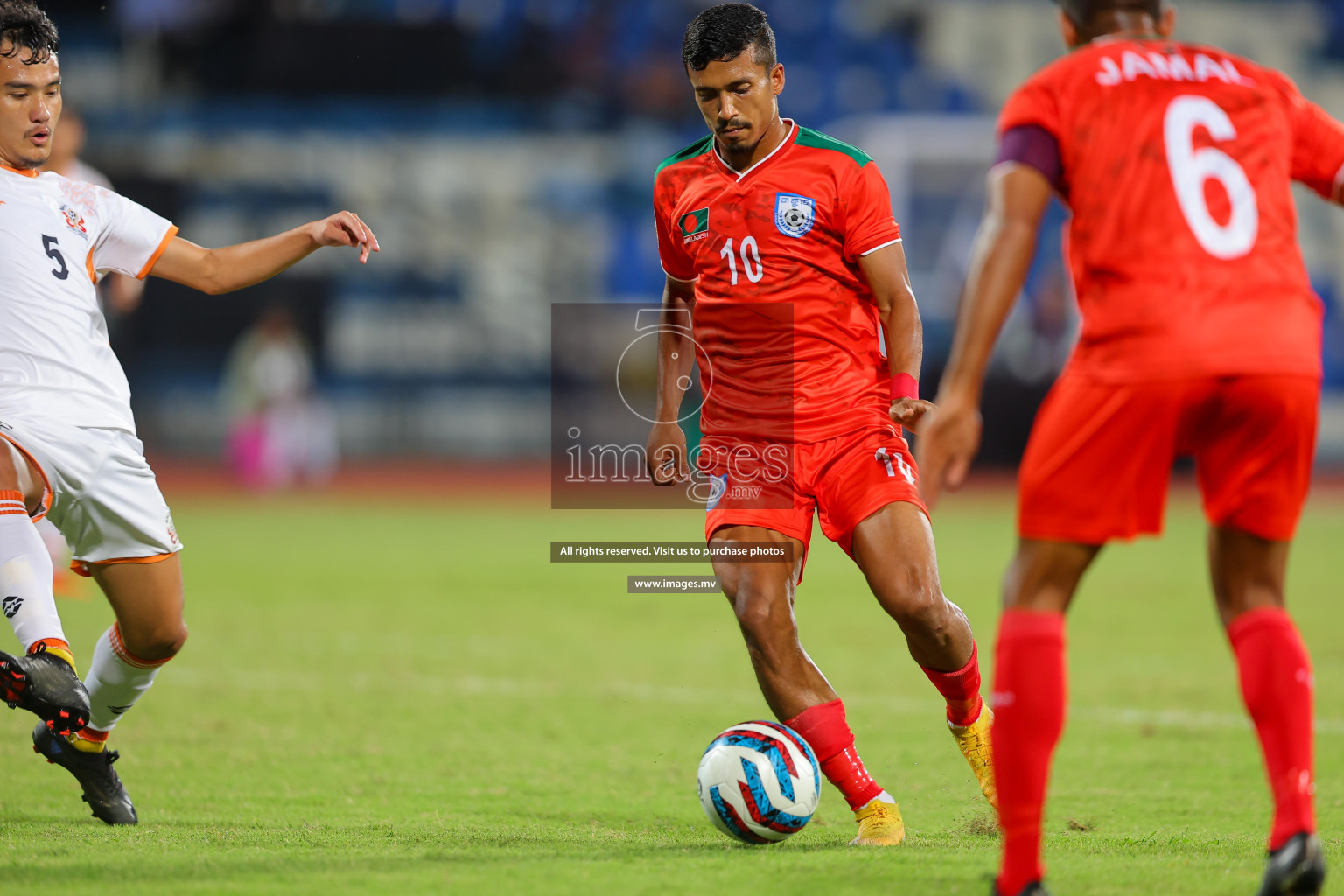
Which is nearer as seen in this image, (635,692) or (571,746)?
(571,746)

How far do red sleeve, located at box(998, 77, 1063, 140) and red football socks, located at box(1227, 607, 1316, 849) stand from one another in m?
1.25

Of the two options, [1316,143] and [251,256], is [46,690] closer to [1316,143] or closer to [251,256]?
[251,256]

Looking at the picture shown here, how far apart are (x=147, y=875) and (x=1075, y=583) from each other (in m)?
2.54

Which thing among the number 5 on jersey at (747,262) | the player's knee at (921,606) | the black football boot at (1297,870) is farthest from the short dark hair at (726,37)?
the black football boot at (1297,870)

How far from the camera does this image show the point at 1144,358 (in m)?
3.30

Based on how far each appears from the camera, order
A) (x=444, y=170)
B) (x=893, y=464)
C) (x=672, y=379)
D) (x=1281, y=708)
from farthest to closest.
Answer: (x=444, y=170) → (x=672, y=379) → (x=893, y=464) → (x=1281, y=708)

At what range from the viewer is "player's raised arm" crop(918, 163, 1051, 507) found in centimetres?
328

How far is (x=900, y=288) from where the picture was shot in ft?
15.7

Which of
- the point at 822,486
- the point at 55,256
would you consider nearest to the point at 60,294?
the point at 55,256

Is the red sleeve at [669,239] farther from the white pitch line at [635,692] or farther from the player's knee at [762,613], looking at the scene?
the white pitch line at [635,692]

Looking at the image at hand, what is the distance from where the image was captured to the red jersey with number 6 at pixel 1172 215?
3.30 meters

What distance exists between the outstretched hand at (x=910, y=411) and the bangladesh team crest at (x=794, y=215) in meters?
0.69

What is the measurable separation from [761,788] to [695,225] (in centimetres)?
189

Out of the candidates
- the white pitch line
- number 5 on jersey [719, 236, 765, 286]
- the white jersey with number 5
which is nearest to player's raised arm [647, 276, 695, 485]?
number 5 on jersey [719, 236, 765, 286]
